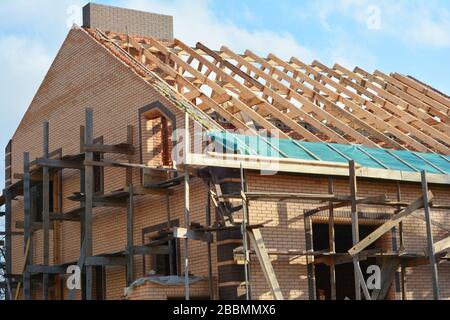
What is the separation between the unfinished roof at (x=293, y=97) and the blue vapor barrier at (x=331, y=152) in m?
0.39

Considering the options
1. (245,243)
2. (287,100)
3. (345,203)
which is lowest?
(245,243)

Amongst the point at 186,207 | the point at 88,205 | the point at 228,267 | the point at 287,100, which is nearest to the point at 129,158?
the point at 88,205

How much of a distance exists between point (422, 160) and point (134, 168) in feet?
21.0

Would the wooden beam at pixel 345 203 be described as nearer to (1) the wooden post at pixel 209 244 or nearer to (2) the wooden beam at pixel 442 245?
(2) the wooden beam at pixel 442 245

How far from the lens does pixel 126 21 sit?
26828 millimetres

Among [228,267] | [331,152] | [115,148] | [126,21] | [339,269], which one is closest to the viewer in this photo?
[228,267]

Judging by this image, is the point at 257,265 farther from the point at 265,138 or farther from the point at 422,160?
the point at 422,160

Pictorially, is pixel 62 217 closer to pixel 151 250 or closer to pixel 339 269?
pixel 151 250

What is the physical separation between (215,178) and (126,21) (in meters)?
8.95

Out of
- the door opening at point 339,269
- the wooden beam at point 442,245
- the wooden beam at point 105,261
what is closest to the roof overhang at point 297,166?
the wooden beam at point 442,245

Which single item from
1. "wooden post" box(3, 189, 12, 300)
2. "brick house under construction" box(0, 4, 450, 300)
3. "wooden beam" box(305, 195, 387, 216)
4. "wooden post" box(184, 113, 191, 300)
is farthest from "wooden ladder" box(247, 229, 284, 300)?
"wooden post" box(3, 189, 12, 300)

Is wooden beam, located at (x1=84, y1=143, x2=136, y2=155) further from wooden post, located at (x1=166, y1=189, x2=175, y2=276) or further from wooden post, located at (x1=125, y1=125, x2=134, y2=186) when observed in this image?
wooden post, located at (x1=166, y1=189, x2=175, y2=276)

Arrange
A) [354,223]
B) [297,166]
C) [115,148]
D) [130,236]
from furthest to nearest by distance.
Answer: [115,148]
[130,236]
[297,166]
[354,223]
